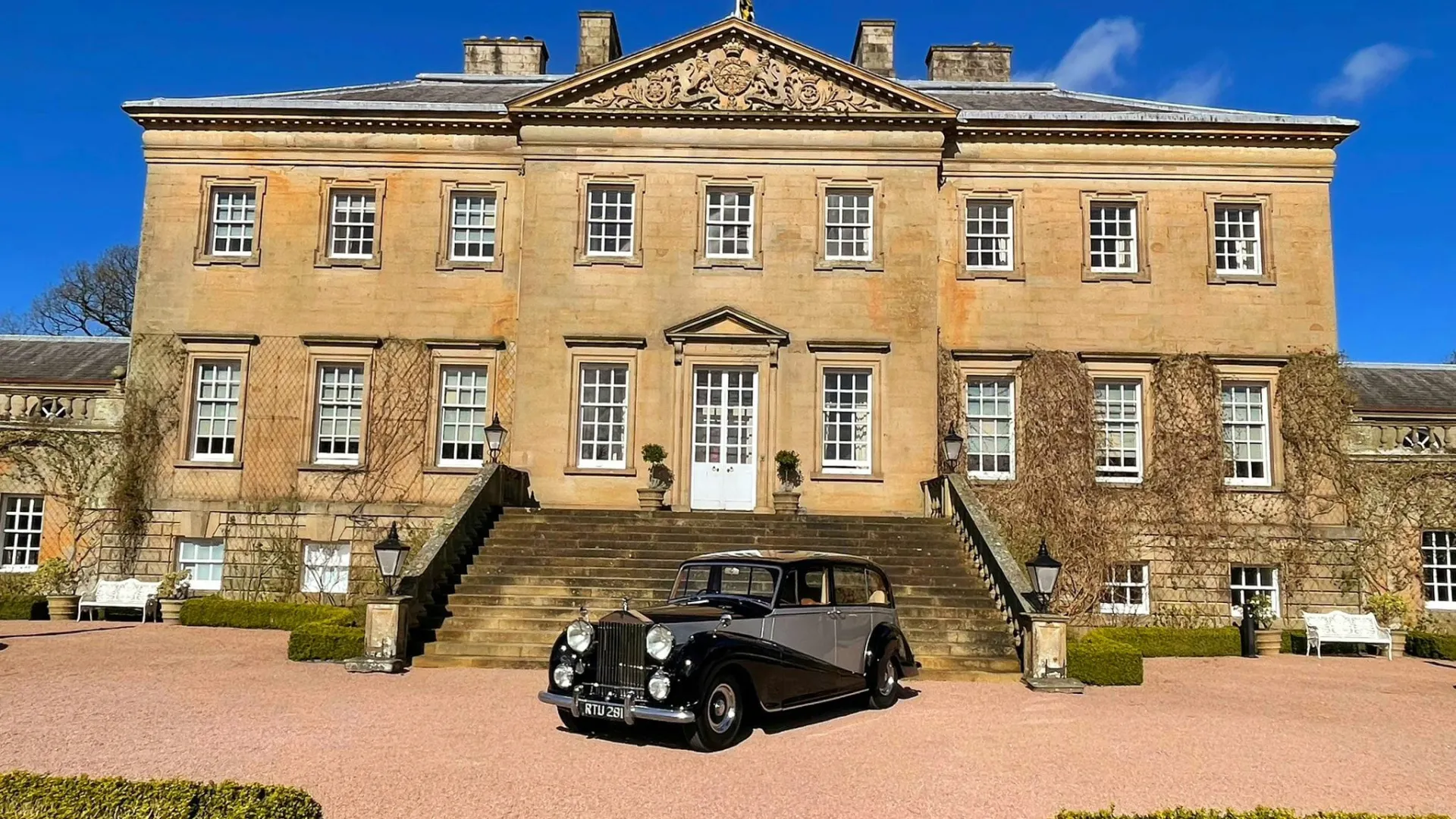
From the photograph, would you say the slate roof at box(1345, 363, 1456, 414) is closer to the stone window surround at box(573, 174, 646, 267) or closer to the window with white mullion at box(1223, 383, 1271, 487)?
the window with white mullion at box(1223, 383, 1271, 487)

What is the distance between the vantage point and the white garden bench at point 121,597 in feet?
59.2

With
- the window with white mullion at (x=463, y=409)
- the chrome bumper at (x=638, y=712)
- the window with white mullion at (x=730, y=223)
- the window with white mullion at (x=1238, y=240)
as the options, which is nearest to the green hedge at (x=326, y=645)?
the chrome bumper at (x=638, y=712)

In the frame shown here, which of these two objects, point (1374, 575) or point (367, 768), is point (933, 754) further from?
point (1374, 575)

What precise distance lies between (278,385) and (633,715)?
14860 mm

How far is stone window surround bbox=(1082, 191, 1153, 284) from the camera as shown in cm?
2009

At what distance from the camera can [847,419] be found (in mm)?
19484

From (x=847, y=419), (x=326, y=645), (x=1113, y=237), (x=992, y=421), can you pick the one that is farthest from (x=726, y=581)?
(x=1113, y=237)

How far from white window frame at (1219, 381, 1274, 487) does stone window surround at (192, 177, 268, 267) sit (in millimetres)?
20185

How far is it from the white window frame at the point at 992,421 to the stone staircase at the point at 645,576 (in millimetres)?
3487

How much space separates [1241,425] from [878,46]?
Result: 40.1 feet

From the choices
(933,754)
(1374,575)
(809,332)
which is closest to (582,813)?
(933,754)

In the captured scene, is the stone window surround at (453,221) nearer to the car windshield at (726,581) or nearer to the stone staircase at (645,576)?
the stone staircase at (645,576)

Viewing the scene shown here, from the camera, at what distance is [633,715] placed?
26.7 feet

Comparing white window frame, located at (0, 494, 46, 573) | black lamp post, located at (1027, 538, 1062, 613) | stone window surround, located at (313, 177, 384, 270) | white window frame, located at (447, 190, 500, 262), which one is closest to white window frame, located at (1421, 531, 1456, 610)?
black lamp post, located at (1027, 538, 1062, 613)
